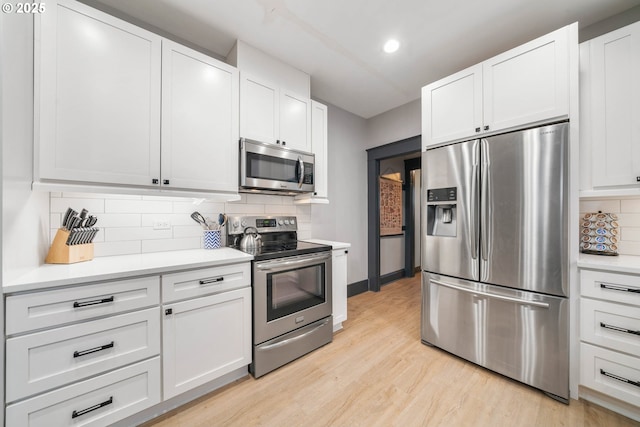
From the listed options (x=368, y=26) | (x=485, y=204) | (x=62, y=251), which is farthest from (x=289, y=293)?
(x=368, y=26)

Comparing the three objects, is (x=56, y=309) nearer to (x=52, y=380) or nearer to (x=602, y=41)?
(x=52, y=380)

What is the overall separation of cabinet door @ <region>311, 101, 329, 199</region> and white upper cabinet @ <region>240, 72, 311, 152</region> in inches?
3.1

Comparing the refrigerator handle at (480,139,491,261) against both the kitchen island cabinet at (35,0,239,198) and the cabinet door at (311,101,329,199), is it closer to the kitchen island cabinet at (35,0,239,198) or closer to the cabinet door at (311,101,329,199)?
the cabinet door at (311,101,329,199)

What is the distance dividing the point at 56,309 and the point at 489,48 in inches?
143

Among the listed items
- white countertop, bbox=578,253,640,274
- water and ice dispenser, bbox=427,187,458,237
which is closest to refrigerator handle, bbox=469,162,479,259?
water and ice dispenser, bbox=427,187,458,237

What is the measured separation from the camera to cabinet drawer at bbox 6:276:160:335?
102cm

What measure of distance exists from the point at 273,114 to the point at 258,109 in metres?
0.15

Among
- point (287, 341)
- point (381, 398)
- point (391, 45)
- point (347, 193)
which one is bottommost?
point (381, 398)

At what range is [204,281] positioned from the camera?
155cm

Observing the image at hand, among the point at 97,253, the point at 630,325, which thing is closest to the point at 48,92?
the point at 97,253

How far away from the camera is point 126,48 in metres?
1.51

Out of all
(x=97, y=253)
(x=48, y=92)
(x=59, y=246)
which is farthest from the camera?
(x=97, y=253)

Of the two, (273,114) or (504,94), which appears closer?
(504,94)

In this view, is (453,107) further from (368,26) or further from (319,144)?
(319,144)
